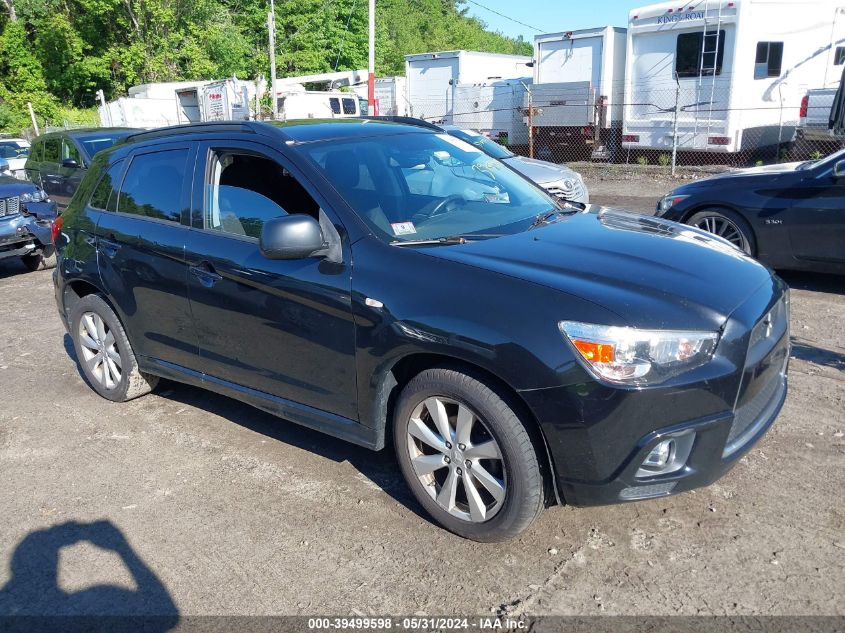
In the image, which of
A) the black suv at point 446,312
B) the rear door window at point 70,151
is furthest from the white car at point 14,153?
the black suv at point 446,312

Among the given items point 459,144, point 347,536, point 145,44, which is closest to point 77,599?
point 347,536

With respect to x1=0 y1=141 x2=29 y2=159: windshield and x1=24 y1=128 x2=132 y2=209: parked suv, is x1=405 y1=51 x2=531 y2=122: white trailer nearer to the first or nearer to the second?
x1=0 y1=141 x2=29 y2=159: windshield

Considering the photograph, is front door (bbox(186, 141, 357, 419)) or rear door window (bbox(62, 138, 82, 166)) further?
rear door window (bbox(62, 138, 82, 166))

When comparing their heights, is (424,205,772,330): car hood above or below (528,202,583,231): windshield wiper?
below

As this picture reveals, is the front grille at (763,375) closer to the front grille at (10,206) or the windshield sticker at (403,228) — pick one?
the windshield sticker at (403,228)

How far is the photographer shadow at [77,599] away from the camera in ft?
10.1

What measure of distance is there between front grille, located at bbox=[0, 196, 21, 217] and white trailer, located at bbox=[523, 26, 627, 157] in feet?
43.6

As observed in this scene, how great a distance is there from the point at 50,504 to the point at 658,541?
3.11 metres

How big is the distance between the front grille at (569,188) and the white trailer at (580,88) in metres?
8.78

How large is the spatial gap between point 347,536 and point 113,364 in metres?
2.59

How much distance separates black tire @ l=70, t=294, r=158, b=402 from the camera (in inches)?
203

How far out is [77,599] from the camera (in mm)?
3244

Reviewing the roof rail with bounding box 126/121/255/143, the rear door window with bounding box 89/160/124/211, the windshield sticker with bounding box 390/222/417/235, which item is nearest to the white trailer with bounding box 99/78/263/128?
the rear door window with bounding box 89/160/124/211

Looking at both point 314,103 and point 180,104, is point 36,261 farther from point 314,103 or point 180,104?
point 314,103
